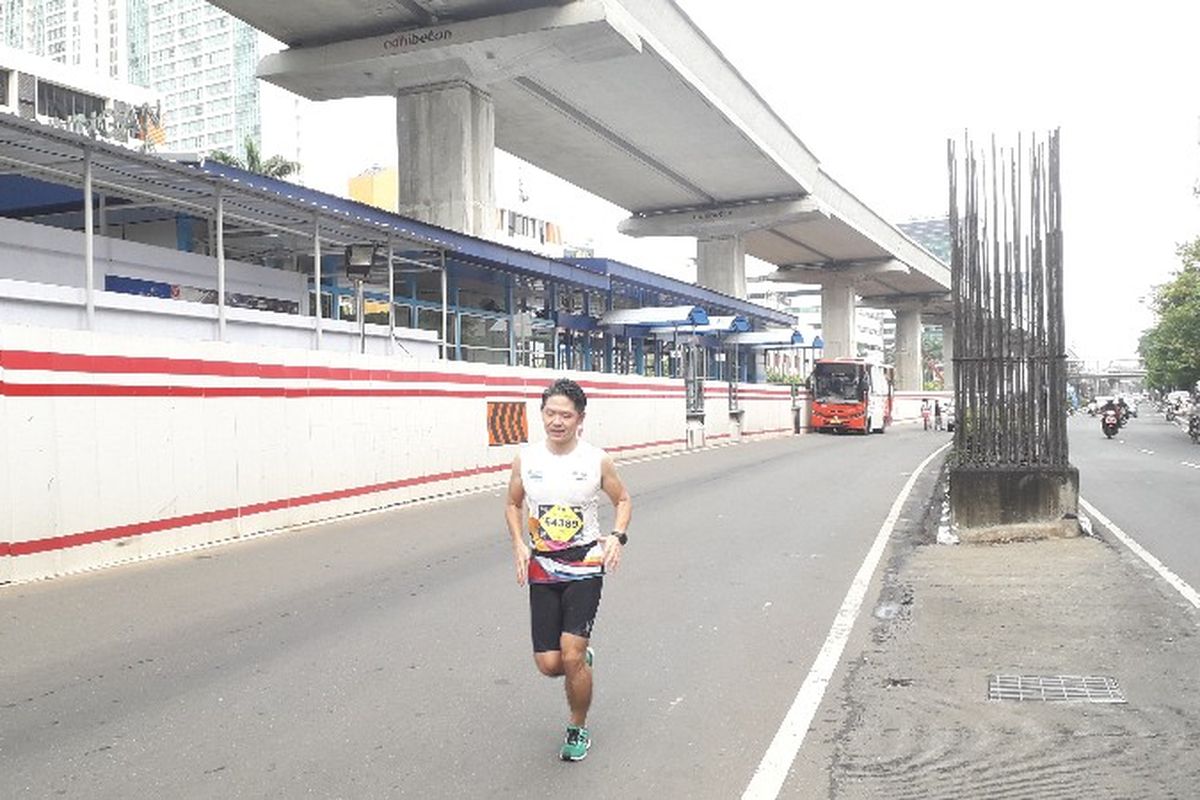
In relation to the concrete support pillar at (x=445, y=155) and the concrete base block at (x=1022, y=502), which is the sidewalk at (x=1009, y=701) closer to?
the concrete base block at (x=1022, y=502)

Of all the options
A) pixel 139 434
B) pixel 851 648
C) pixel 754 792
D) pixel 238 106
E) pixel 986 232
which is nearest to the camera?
pixel 754 792

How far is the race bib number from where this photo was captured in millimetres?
4465

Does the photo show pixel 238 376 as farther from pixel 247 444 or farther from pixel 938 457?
pixel 938 457

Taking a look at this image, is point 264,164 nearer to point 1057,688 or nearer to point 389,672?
point 389,672

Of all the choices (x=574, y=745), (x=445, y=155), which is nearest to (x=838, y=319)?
(x=445, y=155)

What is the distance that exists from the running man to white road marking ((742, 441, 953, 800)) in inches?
30.9

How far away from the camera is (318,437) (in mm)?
13539

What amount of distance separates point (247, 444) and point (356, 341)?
7080 mm

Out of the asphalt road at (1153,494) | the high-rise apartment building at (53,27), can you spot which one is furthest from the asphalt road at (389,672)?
the high-rise apartment building at (53,27)

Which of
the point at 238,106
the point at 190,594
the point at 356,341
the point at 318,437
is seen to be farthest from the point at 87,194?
the point at 238,106

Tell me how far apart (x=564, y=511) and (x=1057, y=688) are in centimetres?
297

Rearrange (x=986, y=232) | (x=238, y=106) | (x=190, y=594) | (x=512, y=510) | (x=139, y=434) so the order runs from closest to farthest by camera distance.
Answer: (x=512, y=510) < (x=190, y=594) < (x=139, y=434) < (x=986, y=232) < (x=238, y=106)

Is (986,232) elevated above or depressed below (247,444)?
above

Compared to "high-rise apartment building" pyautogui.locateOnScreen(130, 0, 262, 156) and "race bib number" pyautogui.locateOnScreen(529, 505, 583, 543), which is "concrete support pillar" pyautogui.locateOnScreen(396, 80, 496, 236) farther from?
"high-rise apartment building" pyautogui.locateOnScreen(130, 0, 262, 156)
